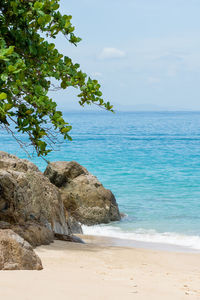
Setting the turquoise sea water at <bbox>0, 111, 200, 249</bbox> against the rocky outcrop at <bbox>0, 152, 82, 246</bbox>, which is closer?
the rocky outcrop at <bbox>0, 152, 82, 246</bbox>

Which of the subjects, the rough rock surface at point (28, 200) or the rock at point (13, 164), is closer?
the rough rock surface at point (28, 200)

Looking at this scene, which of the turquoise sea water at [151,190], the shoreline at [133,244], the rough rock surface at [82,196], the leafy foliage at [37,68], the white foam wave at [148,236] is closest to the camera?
the leafy foliage at [37,68]

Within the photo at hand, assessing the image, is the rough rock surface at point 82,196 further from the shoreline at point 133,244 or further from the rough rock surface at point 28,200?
the rough rock surface at point 28,200

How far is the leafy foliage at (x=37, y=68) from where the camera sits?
650 centimetres

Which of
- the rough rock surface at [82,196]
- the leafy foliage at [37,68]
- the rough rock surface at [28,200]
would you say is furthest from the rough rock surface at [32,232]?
the rough rock surface at [82,196]

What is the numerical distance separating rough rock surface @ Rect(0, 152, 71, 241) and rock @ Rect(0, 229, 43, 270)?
1.96 meters

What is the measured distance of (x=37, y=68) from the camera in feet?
24.2

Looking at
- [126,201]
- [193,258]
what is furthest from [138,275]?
[126,201]

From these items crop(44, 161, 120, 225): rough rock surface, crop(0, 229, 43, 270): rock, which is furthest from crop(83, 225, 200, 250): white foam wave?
crop(0, 229, 43, 270): rock

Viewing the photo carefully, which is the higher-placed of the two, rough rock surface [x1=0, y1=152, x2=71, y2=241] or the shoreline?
rough rock surface [x1=0, y1=152, x2=71, y2=241]

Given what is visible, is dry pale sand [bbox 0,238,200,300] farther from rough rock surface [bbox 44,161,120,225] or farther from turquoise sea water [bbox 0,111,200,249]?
rough rock surface [bbox 44,161,120,225]

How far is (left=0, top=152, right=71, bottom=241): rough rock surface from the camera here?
24.0ft

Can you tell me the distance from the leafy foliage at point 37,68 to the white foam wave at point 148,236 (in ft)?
17.9

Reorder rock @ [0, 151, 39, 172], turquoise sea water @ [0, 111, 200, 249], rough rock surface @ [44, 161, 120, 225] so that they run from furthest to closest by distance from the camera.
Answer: rough rock surface @ [44, 161, 120, 225] < turquoise sea water @ [0, 111, 200, 249] < rock @ [0, 151, 39, 172]
